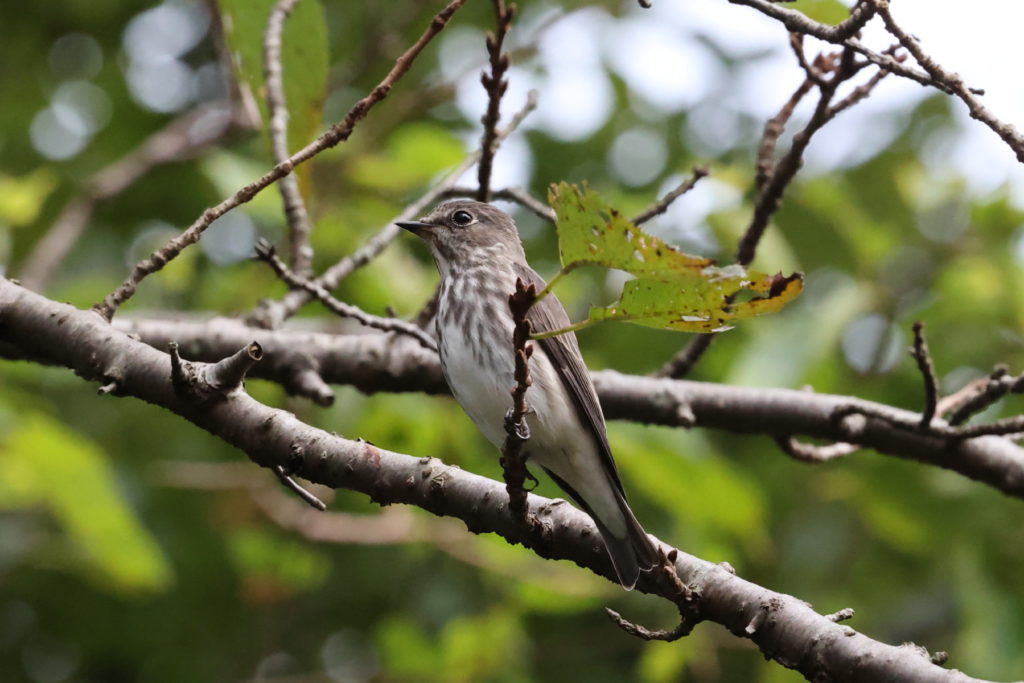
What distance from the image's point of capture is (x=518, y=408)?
219 cm

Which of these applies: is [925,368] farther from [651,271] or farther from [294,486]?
[294,486]

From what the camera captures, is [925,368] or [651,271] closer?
[651,271]

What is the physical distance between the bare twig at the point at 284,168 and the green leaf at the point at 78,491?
4.56 ft

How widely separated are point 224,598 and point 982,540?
3.49 metres

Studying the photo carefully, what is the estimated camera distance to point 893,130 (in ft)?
21.6

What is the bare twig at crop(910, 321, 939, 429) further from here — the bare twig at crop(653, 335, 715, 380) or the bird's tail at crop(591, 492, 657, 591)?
the bird's tail at crop(591, 492, 657, 591)

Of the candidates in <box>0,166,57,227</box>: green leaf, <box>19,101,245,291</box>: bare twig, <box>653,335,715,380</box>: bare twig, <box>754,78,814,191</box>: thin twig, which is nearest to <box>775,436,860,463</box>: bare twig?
<box>653,335,715,380</box>: bare twig

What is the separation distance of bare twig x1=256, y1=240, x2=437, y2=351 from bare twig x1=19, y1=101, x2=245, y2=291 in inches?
67.8

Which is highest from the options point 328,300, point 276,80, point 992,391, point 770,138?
point 770,138

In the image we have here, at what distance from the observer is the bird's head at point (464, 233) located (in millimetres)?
3936

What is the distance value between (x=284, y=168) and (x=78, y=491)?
74.2 inches

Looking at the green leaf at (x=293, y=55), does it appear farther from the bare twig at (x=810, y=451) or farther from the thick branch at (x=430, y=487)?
the bare twig at (x=810, y=451)

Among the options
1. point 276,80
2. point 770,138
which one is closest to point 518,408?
point 276,80

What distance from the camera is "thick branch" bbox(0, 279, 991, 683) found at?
2.27 m
